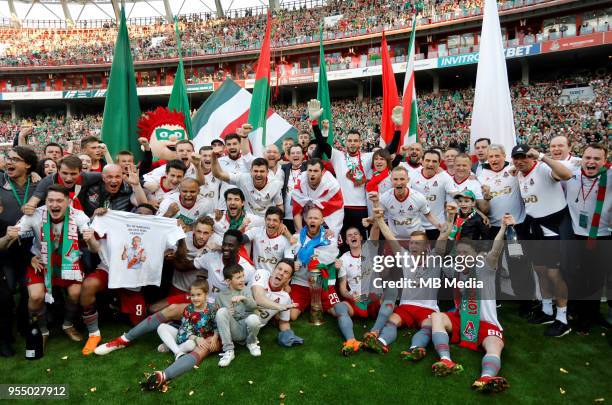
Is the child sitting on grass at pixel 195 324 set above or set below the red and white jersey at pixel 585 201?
below

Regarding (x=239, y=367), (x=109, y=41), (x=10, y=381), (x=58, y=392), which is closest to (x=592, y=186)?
(x=239, y=367)

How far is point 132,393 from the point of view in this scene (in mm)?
3344

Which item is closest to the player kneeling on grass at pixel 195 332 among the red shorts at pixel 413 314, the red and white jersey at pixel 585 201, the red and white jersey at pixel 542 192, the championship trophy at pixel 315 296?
the championship trophy at pixel 315 296

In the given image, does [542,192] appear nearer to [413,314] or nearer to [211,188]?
[413,314]

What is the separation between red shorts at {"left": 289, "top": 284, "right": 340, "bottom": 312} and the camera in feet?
15.3

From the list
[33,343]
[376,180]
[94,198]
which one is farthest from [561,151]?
[33,343]

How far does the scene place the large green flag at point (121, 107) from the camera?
6586 mm

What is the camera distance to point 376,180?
5.37 m

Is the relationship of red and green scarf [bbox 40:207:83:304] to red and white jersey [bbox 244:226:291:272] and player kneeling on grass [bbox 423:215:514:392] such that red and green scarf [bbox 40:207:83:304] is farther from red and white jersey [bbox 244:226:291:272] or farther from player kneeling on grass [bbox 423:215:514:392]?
player kneeling on grass [bbox 423:215:514:392]

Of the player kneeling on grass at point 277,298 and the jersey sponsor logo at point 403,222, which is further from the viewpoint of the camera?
the jersey sponsor logo at point 403,222

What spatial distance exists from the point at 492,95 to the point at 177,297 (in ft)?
19.3

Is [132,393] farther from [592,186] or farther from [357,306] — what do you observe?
[592,186]

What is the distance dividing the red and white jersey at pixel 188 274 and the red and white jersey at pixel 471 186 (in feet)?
11.1

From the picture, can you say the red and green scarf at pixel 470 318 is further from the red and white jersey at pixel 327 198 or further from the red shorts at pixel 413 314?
the red and white jersey at pixel 327 198
